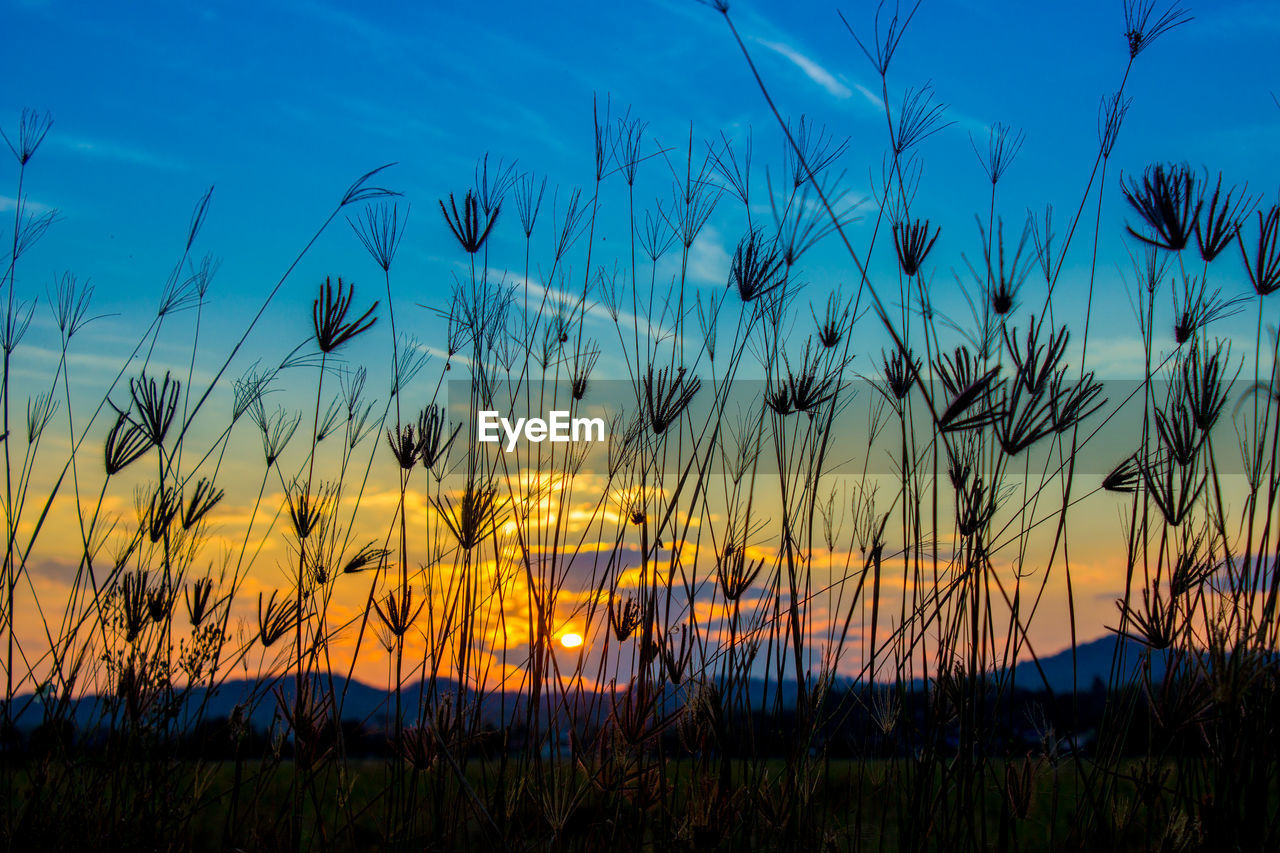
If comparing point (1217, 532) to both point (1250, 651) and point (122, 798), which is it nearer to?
point (1250, 651)

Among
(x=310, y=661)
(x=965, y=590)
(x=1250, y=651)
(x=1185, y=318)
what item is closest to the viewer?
(x=1250, y=651)

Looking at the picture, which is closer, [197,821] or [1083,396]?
[1083,396]

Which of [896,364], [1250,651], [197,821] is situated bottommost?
[197,821]

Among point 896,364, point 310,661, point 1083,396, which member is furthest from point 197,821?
point 1083,396

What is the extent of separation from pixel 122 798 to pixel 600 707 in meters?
1.29

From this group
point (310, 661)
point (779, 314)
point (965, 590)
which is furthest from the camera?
point (779, 314)

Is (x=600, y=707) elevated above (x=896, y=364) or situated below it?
below

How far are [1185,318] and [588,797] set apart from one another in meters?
2.18

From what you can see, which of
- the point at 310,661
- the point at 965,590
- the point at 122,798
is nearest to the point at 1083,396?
the point at 965,590

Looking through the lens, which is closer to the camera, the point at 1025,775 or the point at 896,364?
the point at 1025,775

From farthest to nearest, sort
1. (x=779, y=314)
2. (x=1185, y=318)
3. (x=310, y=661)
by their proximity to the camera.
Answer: (x=779, y=314) < (x=1185, y=318) < (x=310, y=661)

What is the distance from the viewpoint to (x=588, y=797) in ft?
7.06

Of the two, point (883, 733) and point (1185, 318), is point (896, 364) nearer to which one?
point (1185, 318)

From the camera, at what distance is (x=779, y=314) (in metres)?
2.68
